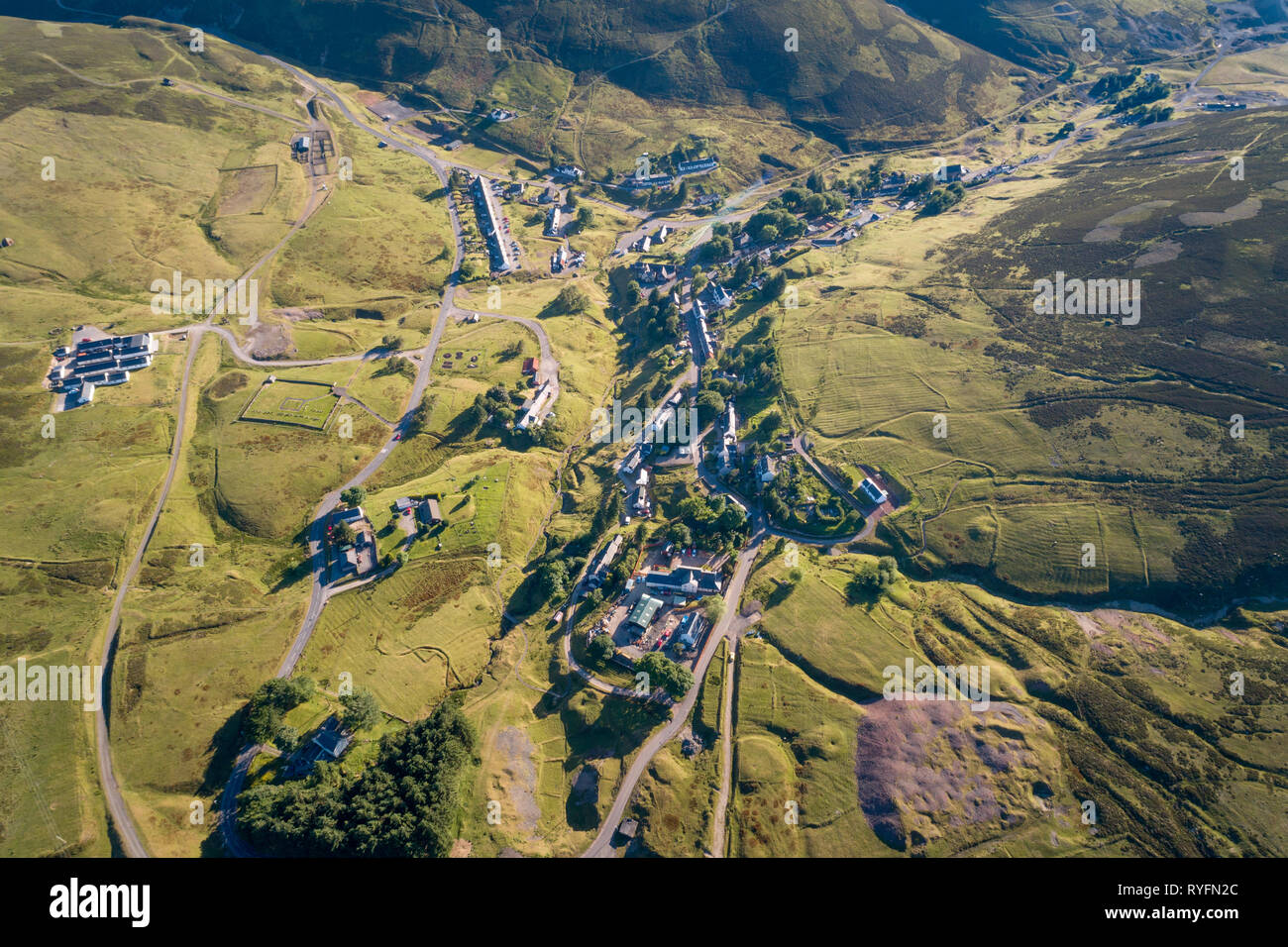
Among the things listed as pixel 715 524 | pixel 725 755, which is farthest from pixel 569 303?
pixel 725 755

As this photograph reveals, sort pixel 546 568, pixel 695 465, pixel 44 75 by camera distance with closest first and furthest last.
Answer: pixel 546 568 → pixel 695 465 → pixel 44 75

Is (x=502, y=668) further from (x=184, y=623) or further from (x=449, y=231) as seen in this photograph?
(x=449, y=231)

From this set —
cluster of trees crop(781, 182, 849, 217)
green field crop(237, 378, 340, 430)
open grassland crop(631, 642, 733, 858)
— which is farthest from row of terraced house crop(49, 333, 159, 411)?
cluster of trees crop(781, 182, 849, 217)

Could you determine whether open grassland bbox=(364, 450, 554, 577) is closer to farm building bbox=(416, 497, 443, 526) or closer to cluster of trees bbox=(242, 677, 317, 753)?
farm building bbox=(416, 497, 443, 526)

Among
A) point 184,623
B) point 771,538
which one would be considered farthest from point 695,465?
point 184,623

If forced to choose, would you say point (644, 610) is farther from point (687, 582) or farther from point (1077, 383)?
point (1077, 383)

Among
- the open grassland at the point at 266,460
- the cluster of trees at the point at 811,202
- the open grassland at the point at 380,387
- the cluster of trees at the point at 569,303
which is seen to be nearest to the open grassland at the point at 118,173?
the open grassland at the point at 266,460
